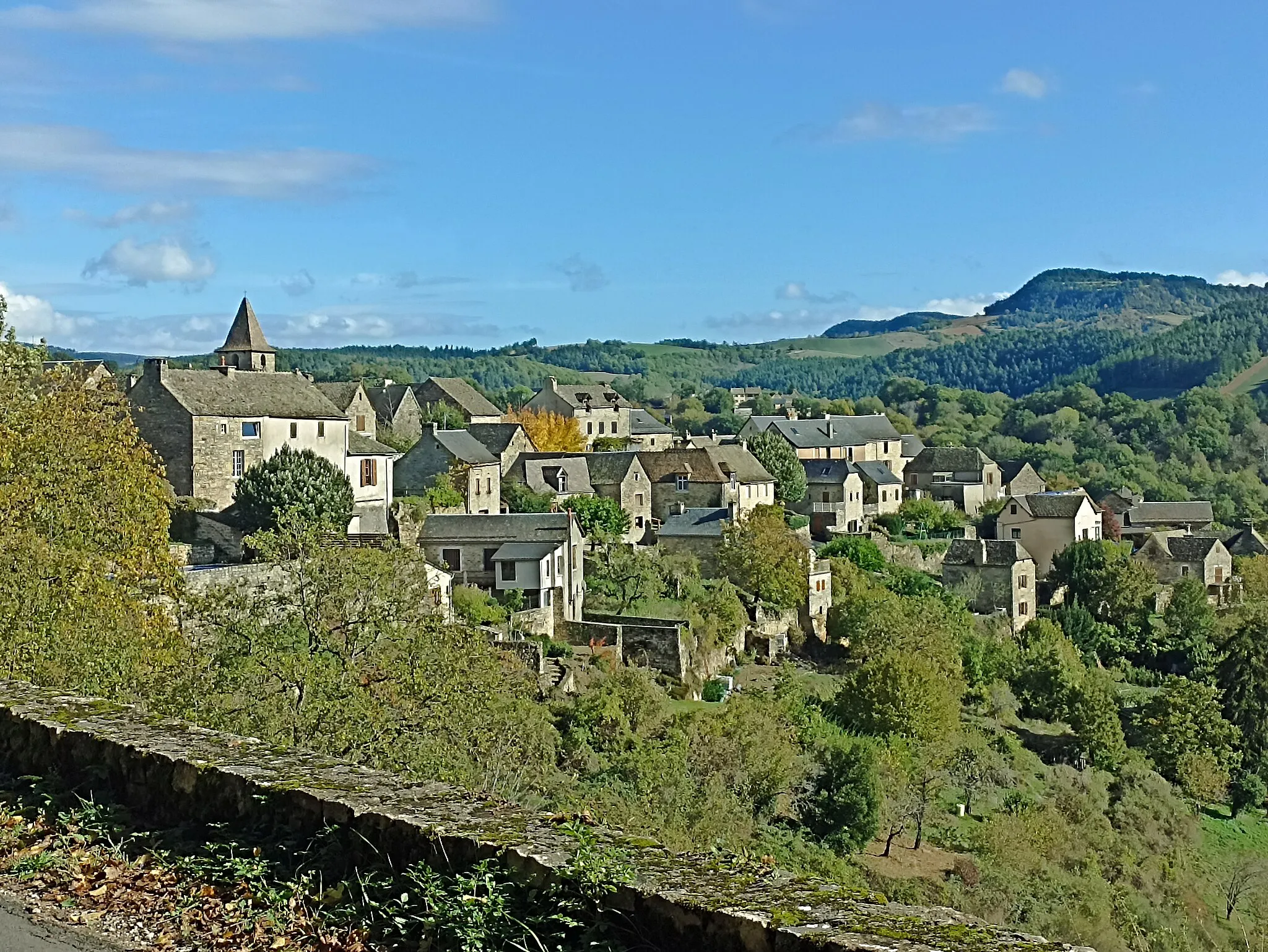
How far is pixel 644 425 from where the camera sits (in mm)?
94312

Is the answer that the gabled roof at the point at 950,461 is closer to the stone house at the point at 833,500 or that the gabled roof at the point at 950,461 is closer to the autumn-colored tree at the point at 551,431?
the stone house at the point at 833,500

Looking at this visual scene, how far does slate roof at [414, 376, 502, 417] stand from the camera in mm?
78750

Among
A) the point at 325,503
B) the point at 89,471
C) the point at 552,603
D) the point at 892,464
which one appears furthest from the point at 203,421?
the point at 892,464

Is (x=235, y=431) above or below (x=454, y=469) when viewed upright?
above

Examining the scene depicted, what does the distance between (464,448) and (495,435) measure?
21.9ft

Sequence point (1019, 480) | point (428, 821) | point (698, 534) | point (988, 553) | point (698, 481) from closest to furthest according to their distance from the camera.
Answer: point (428, 821), point (698, 534), point (988, 553), point (698, 481), point (1019, 480)

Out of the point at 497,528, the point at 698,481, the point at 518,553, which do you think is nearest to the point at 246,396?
the point at 497,528

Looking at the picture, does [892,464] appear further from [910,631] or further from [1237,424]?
[1237,424]

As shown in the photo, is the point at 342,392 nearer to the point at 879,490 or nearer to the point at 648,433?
the point at 648,433

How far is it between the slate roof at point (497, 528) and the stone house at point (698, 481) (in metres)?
19.4

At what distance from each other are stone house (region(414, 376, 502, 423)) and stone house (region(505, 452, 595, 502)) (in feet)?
57.2

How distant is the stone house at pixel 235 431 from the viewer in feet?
138

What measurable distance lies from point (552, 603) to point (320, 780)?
33.8 metres

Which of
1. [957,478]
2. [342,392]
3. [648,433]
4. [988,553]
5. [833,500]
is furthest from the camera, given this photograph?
[648,433]
